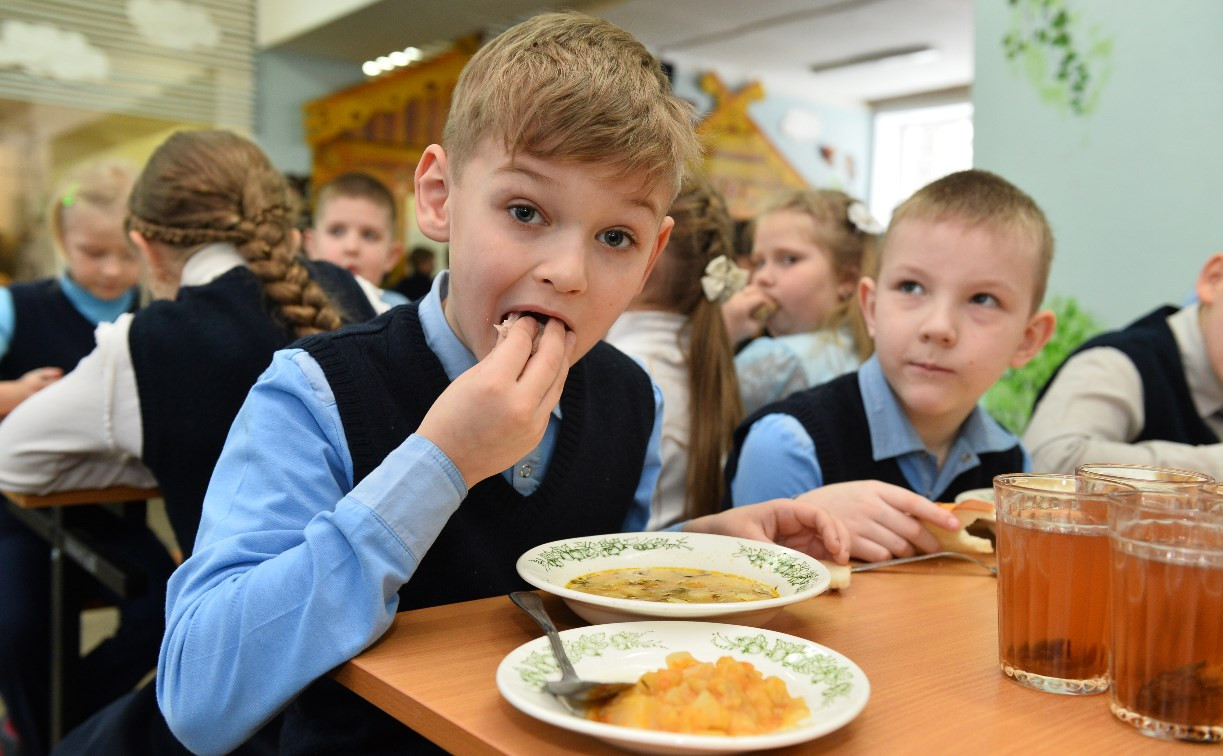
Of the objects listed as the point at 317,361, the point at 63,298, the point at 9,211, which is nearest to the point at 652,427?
the point at 317,361

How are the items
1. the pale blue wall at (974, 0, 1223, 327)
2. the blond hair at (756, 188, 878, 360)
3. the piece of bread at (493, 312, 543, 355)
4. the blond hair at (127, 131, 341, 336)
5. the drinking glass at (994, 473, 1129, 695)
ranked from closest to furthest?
the drinking glass at (994, 473, 1129, 695)
the piece of bread at (493, 312, 543, 355)
the blond hair at (127, 131, 341, 336)
the pale blue wall at (974, 0, 1223, 327)
the blond hair at (756, 188, 878, 360)

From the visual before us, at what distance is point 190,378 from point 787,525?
4.25 ft

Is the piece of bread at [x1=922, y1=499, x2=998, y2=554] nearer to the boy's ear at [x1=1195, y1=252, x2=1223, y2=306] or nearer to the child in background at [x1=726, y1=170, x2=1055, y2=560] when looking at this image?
the child in background at [x1=726, y1=170, x2=1055, y2=560]

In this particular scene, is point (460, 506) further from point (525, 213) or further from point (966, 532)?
point (966, 532)

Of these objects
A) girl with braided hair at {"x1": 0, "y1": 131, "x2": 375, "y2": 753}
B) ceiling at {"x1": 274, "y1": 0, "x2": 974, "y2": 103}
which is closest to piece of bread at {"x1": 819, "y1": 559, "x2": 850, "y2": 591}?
girl with braided hair at {"x1": 0, "y1": 131, "x2": 375, "y2": 753}

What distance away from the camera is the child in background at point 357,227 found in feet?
13.8

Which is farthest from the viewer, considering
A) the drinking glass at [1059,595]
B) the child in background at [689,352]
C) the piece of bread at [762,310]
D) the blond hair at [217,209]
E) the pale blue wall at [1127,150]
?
the piece of bread at [762,310]

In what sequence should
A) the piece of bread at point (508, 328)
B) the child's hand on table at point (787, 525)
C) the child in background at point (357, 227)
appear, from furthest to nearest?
the child in background at point (357, 227), the child's hand on table at point (787, 525), the piece of bread at point (508, 328)

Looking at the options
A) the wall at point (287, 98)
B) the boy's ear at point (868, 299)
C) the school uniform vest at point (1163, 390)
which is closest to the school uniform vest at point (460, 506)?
the boy's ear at point (868, 299)

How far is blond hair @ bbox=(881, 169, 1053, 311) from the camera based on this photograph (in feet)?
5.64

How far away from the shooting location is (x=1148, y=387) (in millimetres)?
2178

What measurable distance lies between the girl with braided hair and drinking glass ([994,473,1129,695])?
1530mm

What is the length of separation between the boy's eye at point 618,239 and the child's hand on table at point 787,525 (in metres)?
0.41

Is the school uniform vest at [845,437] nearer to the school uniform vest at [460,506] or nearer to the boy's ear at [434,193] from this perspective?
the school uniform vest at [460,506]
